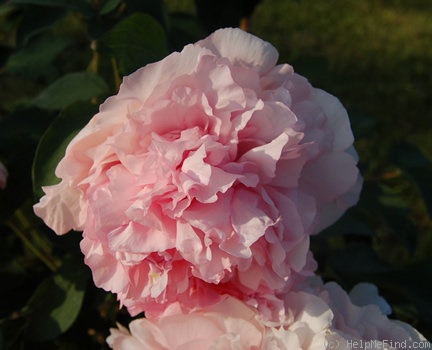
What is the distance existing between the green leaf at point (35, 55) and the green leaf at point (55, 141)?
0.64 m

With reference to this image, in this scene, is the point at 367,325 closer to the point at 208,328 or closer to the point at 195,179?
the point at 208,328

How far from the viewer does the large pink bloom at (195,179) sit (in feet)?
2.60

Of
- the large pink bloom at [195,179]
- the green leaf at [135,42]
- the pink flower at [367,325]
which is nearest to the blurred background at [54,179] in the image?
the green leaf at [135,42]

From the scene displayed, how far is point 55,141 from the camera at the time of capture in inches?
39.4

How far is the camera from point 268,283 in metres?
0.84

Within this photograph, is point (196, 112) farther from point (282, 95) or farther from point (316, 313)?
point (316, 313)

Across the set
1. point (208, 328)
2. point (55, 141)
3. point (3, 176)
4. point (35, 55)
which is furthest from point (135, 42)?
point (35, 55)

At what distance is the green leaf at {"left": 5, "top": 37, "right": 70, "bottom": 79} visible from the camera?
5.40 feet

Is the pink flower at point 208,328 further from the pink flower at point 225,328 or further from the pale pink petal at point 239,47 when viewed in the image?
the pale pink petal at point 239,47

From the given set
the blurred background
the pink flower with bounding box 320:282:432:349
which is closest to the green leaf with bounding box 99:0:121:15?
the blurred background

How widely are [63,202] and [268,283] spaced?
24 centimetres

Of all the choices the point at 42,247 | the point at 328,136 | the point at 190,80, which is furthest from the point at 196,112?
the point at 42,247

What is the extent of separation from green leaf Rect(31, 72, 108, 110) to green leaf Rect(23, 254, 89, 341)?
0.26 metres

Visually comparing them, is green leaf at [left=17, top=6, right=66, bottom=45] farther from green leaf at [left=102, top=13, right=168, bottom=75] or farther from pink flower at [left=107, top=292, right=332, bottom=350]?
pink flower at [left=107, top=292, right=332, bottom=350]
